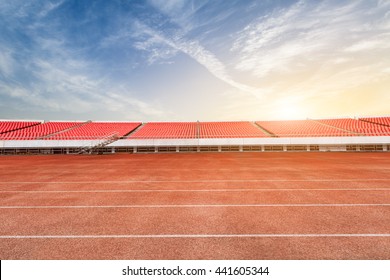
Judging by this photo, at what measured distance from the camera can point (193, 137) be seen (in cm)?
3522

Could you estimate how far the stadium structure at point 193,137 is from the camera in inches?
1198

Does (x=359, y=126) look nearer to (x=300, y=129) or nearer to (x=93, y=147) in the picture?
(x=300, y=129)

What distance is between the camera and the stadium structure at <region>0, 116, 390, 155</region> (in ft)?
99.9

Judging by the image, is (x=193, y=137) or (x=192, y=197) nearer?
(x=192, y=197)

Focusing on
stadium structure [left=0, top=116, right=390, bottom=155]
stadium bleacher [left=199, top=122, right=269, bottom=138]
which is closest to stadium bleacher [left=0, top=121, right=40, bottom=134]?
stadium structure [left=0, top=116, right=390, bottom=155]

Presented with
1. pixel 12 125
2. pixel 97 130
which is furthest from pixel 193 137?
pixel 12 125

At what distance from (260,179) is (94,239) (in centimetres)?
802

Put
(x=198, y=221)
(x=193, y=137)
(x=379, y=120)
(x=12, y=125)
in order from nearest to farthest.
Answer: (x=198, y=221), (x=193, y=137), (x=379, y=120), (x=12, y=125)

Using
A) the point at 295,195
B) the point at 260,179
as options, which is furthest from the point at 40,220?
the point at 260,179

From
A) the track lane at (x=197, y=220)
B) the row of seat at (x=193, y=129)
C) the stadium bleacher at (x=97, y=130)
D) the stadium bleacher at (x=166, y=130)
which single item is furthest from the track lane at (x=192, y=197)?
the stadium bleacher at (x=97, y=130)

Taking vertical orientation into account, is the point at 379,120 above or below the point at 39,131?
above

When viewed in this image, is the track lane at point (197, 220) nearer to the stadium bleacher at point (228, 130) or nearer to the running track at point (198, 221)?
the running track at point (198, 221)

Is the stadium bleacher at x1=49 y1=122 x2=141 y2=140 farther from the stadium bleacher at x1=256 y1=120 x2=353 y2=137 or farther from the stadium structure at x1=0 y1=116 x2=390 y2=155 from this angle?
the stadium bleacher at x1=256 y1=120 x2=353 y2=137

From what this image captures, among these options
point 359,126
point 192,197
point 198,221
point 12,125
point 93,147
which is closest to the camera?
point 198,221
